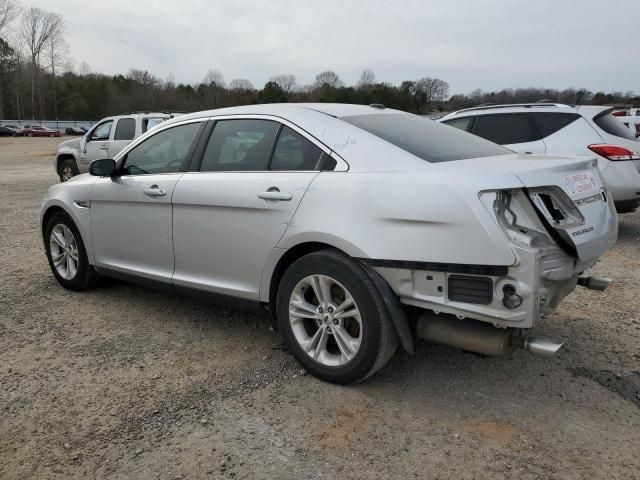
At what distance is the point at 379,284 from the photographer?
2928 mm

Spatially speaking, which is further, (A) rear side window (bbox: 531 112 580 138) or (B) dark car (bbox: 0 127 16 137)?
(B) dark car (bbox: 0 127 16 137)

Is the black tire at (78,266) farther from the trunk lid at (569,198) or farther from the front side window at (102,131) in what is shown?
the front side window at (102,131)

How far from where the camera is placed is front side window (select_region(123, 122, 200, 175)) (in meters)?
4.14

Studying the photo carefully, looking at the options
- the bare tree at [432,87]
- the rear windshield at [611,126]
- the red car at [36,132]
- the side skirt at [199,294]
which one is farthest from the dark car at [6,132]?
the rear windshield at [611,126]

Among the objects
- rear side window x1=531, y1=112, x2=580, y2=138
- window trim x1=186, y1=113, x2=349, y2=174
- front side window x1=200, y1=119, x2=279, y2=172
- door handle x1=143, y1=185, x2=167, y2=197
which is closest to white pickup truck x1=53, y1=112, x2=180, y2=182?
rear side window x1=531, y1=112, x2=580, y2=138

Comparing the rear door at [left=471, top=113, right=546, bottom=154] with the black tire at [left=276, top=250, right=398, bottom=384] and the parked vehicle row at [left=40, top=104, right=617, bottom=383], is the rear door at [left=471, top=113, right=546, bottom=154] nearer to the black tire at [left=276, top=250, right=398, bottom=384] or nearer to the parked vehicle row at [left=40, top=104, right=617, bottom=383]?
the parked vehicle row at [left=40, top=104, right=617, bottom=383]

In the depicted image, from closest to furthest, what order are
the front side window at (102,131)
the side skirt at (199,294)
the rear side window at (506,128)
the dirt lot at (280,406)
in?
the dirt lot at (280,406) < the side skirt at (199,294) < the rear side window at (506,128) < the front side window at (102,131)

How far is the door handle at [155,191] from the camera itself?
13.2 feet

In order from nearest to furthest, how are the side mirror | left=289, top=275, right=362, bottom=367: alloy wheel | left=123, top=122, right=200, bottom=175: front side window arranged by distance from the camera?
left=289, top=275, right=362, bottom=367: alloy wheel < left=123, top=122, right=200, bottom=175: front side window < the side mirror

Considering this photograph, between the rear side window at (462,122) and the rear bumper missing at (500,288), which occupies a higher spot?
the rear side window at (462,122)

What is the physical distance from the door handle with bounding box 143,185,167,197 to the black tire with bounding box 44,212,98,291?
1.13 m

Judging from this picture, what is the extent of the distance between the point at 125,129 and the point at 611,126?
32.6 ft

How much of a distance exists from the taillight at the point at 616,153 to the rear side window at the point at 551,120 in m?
0.53

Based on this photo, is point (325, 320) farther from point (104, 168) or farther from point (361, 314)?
point (104, 168)
